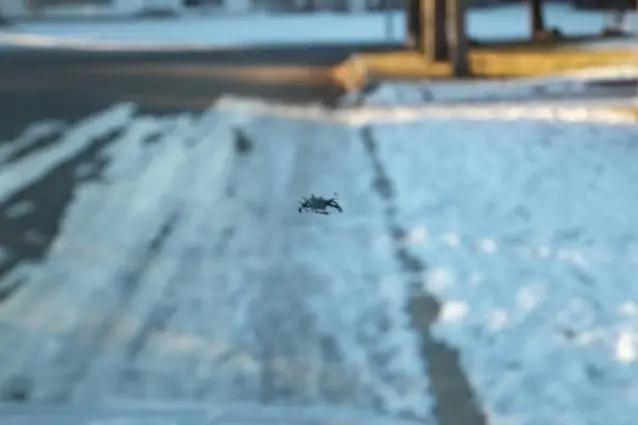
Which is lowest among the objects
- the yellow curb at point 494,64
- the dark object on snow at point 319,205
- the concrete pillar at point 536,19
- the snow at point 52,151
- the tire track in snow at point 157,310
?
the concrete pillar at point 536,19

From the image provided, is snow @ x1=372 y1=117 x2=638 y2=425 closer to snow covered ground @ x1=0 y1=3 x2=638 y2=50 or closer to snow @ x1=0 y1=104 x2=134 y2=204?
snow @ x1=0 y1=104 x2=134 y2=204

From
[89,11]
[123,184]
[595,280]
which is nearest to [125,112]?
[123,184]

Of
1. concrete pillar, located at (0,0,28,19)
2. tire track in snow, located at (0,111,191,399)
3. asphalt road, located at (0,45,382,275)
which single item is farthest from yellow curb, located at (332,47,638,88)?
concrete pillar, located at (0,0,28,19)

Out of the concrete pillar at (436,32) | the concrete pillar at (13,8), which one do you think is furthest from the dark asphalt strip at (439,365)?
the concrete pillar at (13,8)

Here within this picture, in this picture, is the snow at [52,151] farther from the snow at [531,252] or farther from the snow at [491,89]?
the snow at [491,89]

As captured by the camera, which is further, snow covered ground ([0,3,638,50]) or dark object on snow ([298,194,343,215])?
snow covered ground ([0,3,638,50])

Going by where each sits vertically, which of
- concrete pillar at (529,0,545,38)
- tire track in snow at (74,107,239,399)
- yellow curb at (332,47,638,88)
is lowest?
concrete pillar at (529,0,545,38)
